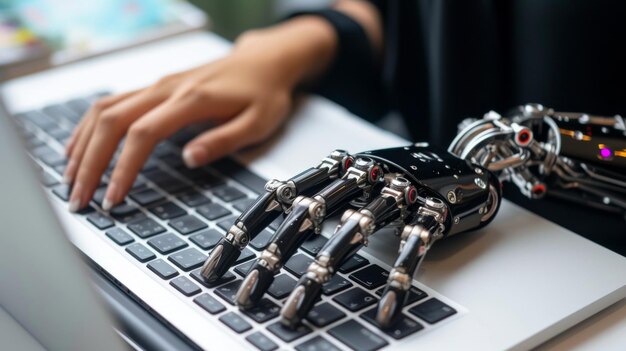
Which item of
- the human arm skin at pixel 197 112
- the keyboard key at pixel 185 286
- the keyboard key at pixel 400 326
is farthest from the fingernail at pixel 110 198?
the keyboard key at pixel 400 326

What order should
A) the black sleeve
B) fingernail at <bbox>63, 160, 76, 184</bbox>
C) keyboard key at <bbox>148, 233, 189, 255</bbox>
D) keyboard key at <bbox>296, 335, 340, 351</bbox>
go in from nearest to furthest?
keyboard key at <bbox>296, 335, 340, 351</bbox>
keyboard key at <bbox>148, 233, 189, 255</bbox>
fingernail at <bbox>63, 160, 76, 184</bbox>
the black sleeve

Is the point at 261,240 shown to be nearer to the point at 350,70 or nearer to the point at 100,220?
the point at 100,220

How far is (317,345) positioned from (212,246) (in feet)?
0.42

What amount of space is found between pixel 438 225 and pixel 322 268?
81 millimetres

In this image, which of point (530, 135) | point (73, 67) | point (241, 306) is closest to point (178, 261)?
point (241, 306)

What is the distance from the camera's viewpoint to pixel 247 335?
44cm

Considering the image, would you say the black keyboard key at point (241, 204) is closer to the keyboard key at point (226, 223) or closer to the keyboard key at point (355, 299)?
the keyboard key at point (226, 223)

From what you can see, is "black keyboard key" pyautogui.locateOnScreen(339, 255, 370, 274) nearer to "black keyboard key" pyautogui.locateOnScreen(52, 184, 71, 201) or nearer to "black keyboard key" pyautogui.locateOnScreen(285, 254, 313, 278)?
"black keyboard key" pyautogui.locateOnScreen(285, 254, 313, 278)

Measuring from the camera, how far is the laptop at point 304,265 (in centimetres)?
44

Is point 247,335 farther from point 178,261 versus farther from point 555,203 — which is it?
point 555,203

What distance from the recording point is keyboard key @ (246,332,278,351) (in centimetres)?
43

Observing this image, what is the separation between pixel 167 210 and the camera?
0.58 meters

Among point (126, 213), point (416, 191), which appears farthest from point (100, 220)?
point (416, 191)

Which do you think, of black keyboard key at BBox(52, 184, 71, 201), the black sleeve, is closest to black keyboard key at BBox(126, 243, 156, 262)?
black keyboard key at BBox(52, 184, 71, 201)
